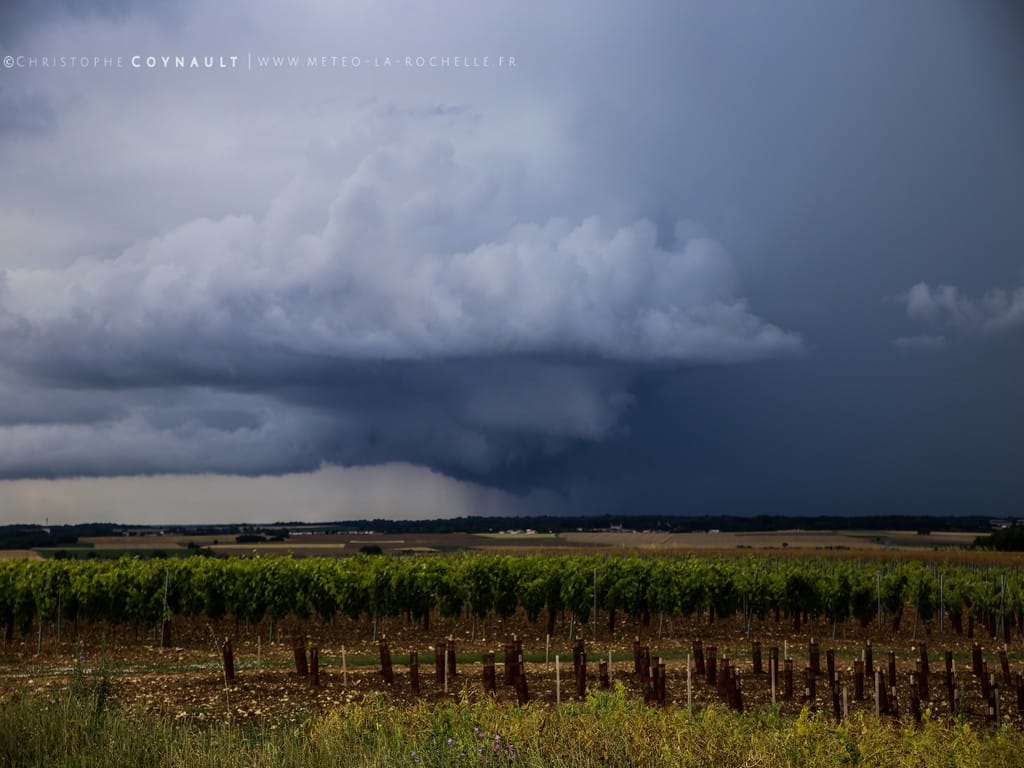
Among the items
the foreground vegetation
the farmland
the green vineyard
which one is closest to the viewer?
the foreground vegetation

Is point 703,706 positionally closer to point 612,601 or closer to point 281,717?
point 281,717

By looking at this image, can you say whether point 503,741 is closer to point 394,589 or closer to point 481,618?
point 394,589

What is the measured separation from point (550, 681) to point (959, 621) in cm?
2027

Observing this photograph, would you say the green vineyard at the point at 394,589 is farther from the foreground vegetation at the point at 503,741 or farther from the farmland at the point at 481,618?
the foreground vegetation at the point at 503,741

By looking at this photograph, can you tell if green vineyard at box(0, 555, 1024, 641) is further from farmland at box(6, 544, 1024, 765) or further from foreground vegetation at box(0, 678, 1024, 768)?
foreground vegetation at box(0, 678, 1024, 768)

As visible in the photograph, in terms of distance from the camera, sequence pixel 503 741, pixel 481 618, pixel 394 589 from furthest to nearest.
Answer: pixel 481 618, pixel 394 589, pixel 503 741

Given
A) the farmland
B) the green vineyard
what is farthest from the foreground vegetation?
the green vineyard

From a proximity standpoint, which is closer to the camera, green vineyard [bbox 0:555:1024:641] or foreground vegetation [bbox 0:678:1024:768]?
foreground vegetation [bbox 0:678:1024:768]

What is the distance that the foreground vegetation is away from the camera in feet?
32.8

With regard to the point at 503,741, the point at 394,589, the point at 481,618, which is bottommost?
the point at 481,618

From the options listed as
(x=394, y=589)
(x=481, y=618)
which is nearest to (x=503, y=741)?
(x=394, y=589)

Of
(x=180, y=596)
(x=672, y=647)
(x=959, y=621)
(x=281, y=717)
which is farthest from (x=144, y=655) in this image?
(x=959, y=621)

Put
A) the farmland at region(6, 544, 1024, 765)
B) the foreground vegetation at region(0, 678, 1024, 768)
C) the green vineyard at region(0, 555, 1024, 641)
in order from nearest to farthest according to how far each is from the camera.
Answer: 1. the foreground vegetation at region(0, 678, 1024, 768)
2. the farmland at region(6, 544, 1024, 765)
3. the green vineyard at region(0, 555, 1024, 641)

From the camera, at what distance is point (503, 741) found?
1052cm
